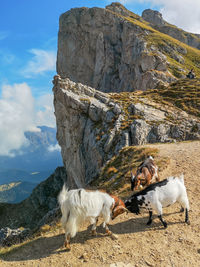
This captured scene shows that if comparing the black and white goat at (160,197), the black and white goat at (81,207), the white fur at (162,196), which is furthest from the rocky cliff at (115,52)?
the black and white goat at (81,207)

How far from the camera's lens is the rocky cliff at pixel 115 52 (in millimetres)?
106812

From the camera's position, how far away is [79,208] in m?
8.48

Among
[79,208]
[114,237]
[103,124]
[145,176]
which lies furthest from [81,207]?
[103,124]

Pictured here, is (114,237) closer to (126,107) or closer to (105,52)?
(126,107)

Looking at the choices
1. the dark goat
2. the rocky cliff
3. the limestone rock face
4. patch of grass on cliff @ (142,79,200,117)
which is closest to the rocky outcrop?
patch of grass on cliff @ (142,79,200,117)

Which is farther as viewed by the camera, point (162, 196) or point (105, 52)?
point (105, 52)

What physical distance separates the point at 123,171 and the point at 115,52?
14262cm

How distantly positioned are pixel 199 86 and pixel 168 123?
23.4 metres

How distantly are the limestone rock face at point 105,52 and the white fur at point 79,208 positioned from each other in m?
94.9

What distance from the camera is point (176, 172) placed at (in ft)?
53.0

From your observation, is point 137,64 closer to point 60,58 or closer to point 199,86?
point 199,86

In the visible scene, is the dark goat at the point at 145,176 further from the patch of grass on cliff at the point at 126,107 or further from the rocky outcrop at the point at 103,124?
the patch of grass on cliff at the point at 126,107

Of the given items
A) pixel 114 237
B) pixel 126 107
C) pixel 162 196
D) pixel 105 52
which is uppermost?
pixel 105 52

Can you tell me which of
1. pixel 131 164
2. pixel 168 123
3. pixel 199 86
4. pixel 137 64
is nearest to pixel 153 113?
pixel 168 123
